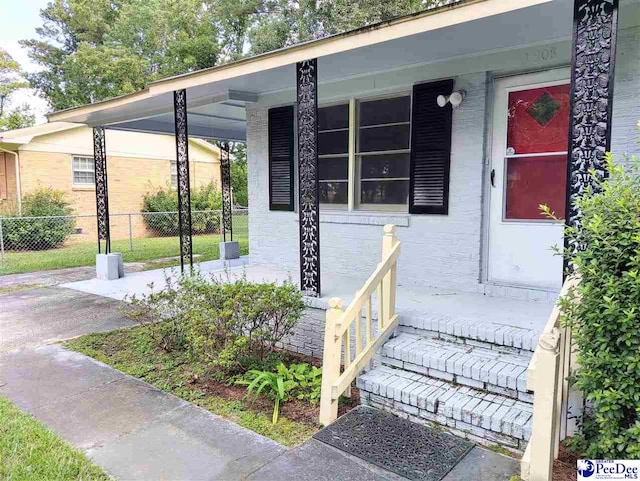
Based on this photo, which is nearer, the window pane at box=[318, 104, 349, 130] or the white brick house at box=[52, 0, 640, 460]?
the white brick house at box=[52, 0, 640, 460]

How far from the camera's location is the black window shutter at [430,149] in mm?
4934

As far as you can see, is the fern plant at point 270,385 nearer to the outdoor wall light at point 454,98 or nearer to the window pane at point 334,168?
the window pane at point 334,168

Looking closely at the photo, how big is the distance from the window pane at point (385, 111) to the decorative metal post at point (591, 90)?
248cm

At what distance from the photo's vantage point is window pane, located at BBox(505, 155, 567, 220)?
4.39 meters

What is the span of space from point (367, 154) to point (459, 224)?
5.01 ft

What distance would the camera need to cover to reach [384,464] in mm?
2674

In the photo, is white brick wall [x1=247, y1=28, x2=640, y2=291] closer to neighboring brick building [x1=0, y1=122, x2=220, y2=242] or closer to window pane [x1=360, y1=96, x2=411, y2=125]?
window pane [x1=360, y1=96, x2=411, y2=125]

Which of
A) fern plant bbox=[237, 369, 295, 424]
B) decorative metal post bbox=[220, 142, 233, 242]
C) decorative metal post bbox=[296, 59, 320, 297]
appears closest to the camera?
fern plant bbox=[237, 369, 295, 424]

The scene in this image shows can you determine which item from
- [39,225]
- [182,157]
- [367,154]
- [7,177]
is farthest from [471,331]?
[7,177]

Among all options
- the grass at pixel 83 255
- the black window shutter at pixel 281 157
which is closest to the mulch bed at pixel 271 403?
the black window shutter at pixel 281 157

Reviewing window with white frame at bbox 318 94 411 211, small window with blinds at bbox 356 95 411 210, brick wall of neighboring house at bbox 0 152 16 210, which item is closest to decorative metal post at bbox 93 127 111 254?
window with white frame at bbox 318 94 411 211

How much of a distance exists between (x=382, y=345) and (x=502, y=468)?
1326 millimetres

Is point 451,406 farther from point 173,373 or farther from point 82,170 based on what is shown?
point 82,170

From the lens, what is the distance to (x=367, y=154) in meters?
5.75
